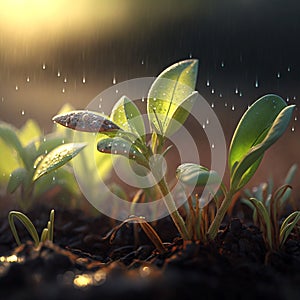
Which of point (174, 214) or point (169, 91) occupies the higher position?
point (169, 91)

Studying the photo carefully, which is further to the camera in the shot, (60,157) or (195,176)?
(60,157)

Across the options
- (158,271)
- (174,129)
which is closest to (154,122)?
(174,129)

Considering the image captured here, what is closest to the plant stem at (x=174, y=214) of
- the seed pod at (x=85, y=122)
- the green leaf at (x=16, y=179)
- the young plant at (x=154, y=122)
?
the young plant at (x=154, y=122)

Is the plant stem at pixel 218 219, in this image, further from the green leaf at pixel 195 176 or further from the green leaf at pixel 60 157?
the green leaf at pixel 60 157

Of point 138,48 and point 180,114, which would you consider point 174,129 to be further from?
point 138,48

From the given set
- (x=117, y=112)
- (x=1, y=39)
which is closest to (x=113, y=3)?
(x=1, y=39)

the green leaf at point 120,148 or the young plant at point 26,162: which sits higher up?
the green leaf at point 120,148
